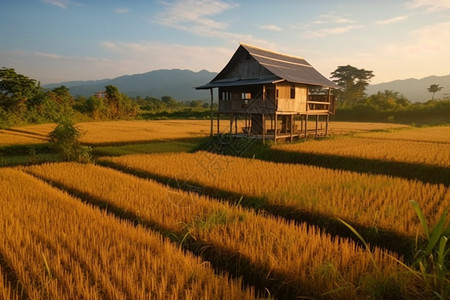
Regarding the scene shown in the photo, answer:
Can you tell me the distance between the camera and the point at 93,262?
3.89 metres

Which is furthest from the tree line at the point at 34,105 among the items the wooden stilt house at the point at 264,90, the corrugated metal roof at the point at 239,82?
the wooden stilt house at the point at 264,90

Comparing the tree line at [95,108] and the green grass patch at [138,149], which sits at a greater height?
the tree line at [95,108]

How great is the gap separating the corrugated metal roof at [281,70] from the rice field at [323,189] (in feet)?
25.5

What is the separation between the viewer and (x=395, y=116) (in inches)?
1900

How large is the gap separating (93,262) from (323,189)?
5756mm

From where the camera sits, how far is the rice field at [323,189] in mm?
5777

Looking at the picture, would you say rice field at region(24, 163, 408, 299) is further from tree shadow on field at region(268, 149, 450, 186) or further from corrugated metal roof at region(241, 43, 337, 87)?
corrugated metal roof at region(241, 43, 337, 87)

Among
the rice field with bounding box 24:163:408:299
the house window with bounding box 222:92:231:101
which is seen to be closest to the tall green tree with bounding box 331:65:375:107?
the house window with bounding box 222:92:231:101

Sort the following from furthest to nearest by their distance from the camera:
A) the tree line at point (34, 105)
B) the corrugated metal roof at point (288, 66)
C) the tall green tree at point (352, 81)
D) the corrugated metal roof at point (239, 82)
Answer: the tall green tree at point (352, 81), the tree line at point (34, 105), the corrugated metal roof at point (288, 66), the corrugated metal roof at point (239, 82)

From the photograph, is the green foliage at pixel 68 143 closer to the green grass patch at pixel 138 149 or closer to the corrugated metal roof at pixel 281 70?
the green grass patch at pixel 138 149

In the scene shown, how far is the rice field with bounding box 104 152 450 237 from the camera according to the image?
578 centimetres

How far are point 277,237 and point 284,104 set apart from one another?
14.5 metres

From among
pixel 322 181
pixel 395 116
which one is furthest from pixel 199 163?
pixel 395 116

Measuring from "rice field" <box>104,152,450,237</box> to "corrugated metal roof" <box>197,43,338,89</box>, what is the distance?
25.5ft
